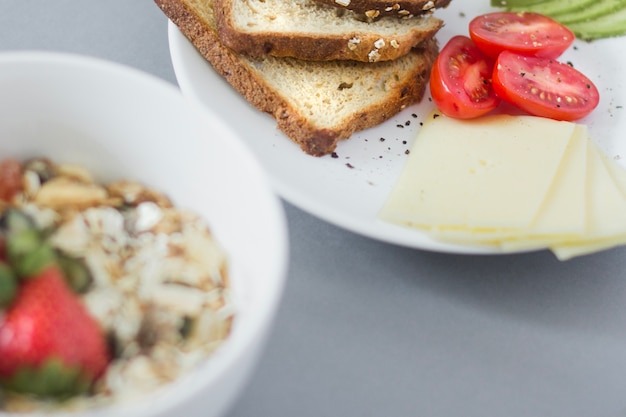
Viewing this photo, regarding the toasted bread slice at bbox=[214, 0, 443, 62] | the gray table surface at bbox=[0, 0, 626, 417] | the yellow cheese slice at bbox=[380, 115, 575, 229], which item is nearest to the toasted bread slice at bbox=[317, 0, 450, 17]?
the toasted bread slice at bbox=[214, 0, 443, 62]

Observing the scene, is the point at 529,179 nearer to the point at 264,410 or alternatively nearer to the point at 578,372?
the point at 578,372

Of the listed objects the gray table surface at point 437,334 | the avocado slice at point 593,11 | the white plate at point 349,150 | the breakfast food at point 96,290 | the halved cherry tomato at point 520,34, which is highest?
the breakfast food at point 96,290

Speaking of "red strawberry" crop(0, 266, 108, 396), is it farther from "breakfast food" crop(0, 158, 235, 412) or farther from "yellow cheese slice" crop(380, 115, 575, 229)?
"yellow cheese slice" crop(380, 115, 575, 229)

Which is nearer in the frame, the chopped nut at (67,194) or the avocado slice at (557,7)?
the chopped nut at (67,194)

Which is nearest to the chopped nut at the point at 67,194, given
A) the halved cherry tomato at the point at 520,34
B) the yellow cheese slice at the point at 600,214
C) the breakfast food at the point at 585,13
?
the yellow cheese slice at the point at 600,214

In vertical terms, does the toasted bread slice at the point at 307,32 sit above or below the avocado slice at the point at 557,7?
above

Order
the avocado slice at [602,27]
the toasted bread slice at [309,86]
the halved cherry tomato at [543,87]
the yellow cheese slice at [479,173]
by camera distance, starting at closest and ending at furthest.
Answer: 1. the yellow cheese slice at [479,173]
2. the toasted bread slice at [309,86]
3. the halved cherry tomato at [543,87]
4. the avocado slice at [602,27]

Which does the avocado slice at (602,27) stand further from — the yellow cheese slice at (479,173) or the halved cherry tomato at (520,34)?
the yellow cheese slice at (479,173)
